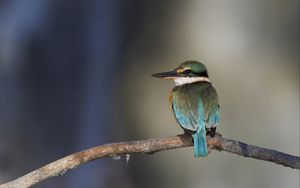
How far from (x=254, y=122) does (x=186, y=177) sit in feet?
1.67

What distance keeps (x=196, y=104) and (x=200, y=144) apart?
1.05 feet

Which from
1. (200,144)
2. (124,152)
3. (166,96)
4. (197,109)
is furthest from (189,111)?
(166,96)

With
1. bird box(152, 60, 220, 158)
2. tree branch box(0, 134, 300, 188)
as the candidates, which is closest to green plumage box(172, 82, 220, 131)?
bird box(152, 60, 220, 158)

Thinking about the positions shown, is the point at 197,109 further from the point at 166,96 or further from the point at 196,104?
the point at 166,96

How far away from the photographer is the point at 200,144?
11.6 ft

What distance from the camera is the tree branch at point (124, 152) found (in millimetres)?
3039

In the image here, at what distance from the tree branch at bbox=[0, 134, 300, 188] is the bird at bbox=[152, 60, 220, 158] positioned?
0.16 metres

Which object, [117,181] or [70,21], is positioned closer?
[117,181]

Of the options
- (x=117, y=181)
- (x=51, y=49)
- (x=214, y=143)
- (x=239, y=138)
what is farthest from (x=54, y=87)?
(x=214, y=143)

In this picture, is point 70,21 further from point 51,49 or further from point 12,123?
point 12,123

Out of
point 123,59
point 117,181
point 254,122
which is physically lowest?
point 117,181

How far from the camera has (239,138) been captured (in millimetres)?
4918

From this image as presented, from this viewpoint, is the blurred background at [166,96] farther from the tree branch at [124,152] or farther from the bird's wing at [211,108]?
the tree branch at [124,152]

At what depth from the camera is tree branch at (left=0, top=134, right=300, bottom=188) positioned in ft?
9.97
